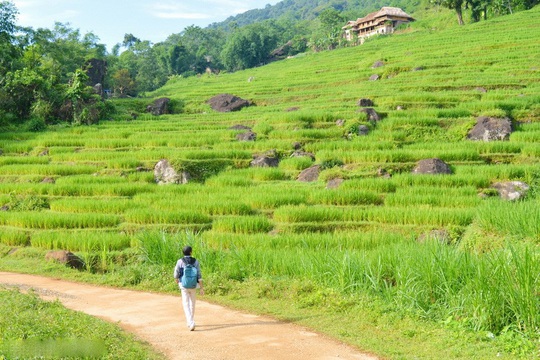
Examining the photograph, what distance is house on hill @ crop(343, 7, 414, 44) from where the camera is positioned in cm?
6275

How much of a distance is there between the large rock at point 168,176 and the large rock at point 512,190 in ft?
29.1

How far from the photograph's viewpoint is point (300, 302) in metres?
7.79

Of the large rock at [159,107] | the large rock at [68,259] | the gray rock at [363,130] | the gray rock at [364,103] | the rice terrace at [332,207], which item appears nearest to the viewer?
the rice terrace at [332,207]

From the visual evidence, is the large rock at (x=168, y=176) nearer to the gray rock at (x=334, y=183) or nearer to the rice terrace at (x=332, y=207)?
the rice terrace at (x=332, y=207)

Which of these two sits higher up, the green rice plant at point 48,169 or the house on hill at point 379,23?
the house on hill at point 379,23

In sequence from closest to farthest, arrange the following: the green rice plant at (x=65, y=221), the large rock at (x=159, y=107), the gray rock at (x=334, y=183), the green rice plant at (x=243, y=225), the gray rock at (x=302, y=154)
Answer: the green rice plant at (x=243, y=225), the green rice plant at (x=65, y=221), the gray rock at (x=334, y=183), the gray rock at (x=302, y=154), the large rock at (x=159, y=107)

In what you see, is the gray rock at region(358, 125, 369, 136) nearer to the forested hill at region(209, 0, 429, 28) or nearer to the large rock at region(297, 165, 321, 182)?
the large rock at region(297, 165, 321, 182)

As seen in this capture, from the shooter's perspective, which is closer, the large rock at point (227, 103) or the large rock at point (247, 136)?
the large rock at point (247, 136)

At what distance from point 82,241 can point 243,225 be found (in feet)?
11.2

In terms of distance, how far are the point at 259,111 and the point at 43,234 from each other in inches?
626

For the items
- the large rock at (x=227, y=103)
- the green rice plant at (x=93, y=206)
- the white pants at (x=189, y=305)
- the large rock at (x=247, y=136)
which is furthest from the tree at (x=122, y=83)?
the white pants at (x=189, y=305)

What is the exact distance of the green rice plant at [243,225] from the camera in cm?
1185

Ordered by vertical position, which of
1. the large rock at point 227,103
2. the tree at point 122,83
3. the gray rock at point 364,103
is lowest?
the gray rock at point 364,103

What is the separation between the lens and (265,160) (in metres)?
17.4
